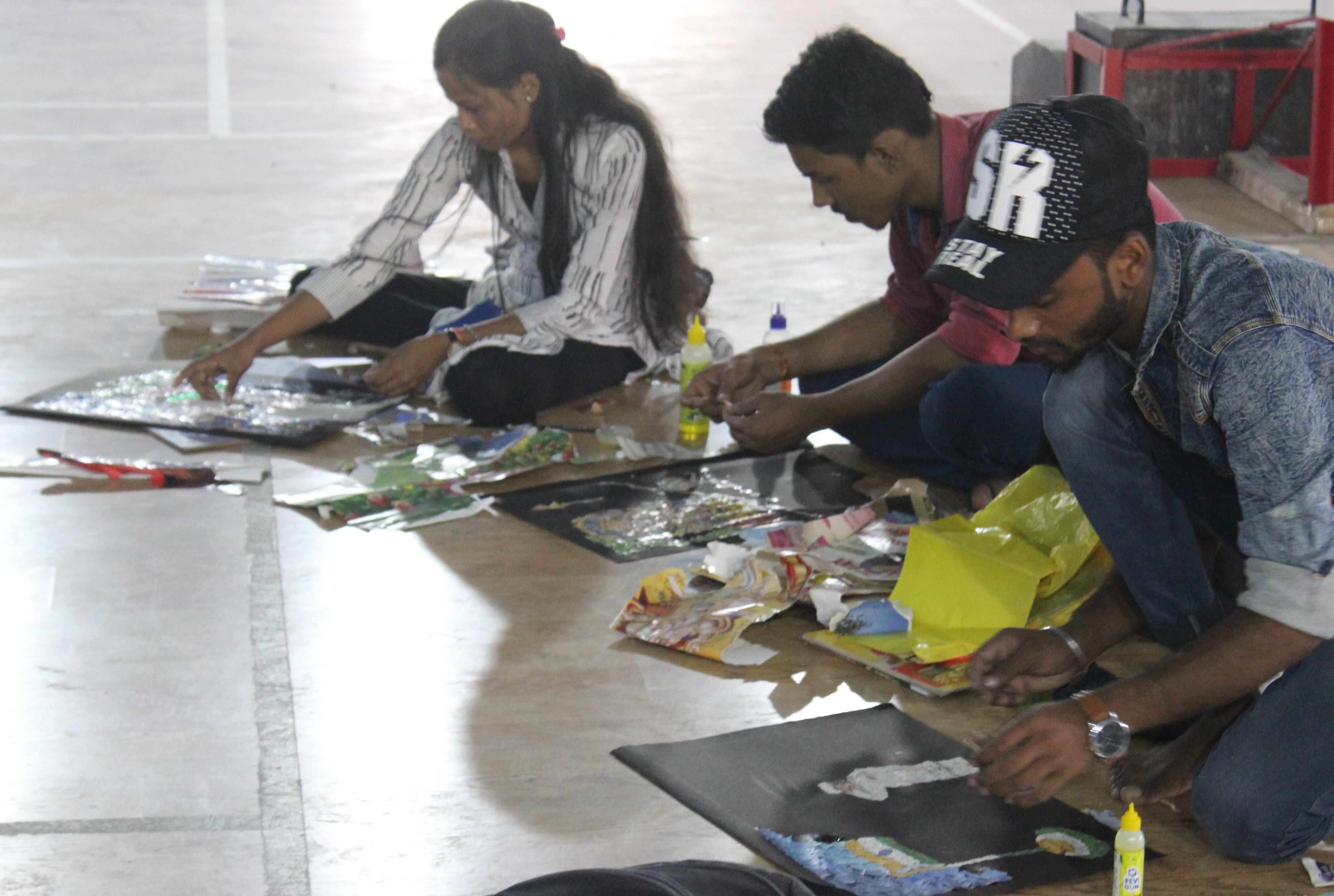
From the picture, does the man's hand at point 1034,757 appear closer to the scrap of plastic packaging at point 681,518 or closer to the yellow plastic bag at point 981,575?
the yellow plastic bag at point 981,575

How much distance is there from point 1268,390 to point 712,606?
116cm

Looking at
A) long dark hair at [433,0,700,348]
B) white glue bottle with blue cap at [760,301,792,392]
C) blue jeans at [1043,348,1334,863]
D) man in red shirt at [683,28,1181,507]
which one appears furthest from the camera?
white glue bottle with blue cap at [760,301,792,392]

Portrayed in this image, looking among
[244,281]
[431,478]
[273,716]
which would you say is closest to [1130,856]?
[273,716]

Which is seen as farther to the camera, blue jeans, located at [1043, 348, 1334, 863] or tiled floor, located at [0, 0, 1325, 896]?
blue jeans, located at [1043, 348, 1334, 863]

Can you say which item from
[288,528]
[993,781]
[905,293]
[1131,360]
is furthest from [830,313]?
[993,781]

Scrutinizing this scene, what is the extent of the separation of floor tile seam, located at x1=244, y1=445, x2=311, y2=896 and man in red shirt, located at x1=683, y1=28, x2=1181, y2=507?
92 centimetres

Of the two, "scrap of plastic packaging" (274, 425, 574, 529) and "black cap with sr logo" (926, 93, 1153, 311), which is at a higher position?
"black cap with sr logo" (926, 93, 1153, 311)

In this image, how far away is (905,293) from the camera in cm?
327

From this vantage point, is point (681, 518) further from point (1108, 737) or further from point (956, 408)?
point (1108, 737)

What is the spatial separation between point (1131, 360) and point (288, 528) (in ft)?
5.64

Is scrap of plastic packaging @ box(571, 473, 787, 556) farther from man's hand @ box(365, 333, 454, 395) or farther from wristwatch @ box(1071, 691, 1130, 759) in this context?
wristwatch @ box(1071, 691, 1130, 759)

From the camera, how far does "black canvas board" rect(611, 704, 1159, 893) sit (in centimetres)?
196

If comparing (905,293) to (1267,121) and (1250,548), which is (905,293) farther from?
(1267,121)

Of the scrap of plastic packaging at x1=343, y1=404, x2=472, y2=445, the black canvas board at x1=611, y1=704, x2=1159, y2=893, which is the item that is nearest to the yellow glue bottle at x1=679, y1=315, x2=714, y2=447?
the scrap of plastic packaging at x1=343, y1=404, x2=472, y2=445
